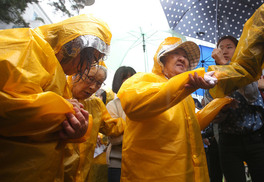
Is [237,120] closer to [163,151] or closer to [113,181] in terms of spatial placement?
[163,151]

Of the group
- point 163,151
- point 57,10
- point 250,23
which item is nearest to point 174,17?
point 250,23

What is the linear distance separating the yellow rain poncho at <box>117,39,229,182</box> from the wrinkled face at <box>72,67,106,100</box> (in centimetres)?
73

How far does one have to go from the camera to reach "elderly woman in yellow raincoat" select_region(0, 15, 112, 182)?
0.85 m

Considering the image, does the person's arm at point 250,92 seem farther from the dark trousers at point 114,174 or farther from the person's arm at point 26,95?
the person's arm at point 26,95

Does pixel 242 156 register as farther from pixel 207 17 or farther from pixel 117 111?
pixel 207 17

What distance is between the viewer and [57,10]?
5578 mm

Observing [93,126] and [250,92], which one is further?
[93,126]

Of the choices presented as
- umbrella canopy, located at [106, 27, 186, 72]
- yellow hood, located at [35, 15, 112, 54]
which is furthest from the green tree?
yellow hood, located at [35, 15, 112, 54]

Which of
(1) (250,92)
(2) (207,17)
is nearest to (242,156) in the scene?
(1) (250,92)

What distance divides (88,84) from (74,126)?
126 cm

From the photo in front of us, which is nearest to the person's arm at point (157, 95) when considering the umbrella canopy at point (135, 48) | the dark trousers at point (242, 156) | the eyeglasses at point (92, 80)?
the eyeglasses at point (92, 80)

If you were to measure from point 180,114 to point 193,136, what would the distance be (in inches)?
8.7

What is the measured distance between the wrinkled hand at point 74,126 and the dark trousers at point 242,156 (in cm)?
179

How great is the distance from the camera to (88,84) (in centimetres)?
229
